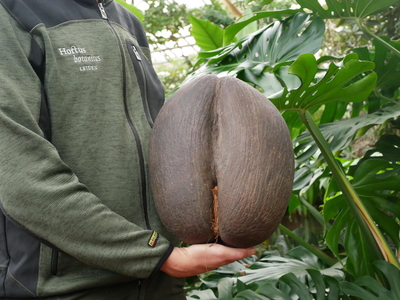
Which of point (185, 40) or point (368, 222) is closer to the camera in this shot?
point (368, 222)

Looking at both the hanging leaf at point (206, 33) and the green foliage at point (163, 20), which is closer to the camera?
the hanging leaf at point (206, 33)

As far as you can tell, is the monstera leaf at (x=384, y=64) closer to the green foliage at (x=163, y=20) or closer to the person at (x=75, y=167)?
the person at (x=75, y=167)

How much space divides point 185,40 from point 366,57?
6.55 meters

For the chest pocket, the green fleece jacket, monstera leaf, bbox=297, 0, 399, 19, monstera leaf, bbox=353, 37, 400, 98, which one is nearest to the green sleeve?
the green fleece jacket

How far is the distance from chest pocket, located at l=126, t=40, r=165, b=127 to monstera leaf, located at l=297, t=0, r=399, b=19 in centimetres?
53

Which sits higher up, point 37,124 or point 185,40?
point 37,124

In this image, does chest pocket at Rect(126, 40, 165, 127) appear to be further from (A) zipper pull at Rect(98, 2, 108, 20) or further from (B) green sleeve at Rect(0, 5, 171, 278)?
(B) green sleeve at Rect(0, 5, 171, 278)

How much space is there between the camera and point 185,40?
25.1 feet

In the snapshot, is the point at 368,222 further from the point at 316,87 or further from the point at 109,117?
the point at 109,117

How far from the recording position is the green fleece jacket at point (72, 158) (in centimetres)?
71

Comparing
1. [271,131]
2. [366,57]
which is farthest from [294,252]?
[271,131]

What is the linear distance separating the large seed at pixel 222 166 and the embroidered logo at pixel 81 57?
0.19 meters

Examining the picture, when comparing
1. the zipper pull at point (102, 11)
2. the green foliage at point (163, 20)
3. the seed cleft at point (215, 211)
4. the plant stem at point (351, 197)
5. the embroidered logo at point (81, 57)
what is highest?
the zipper pull at point (102, 11)

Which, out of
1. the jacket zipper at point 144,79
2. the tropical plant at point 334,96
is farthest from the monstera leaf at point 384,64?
the jacket zipper at point 144,79
